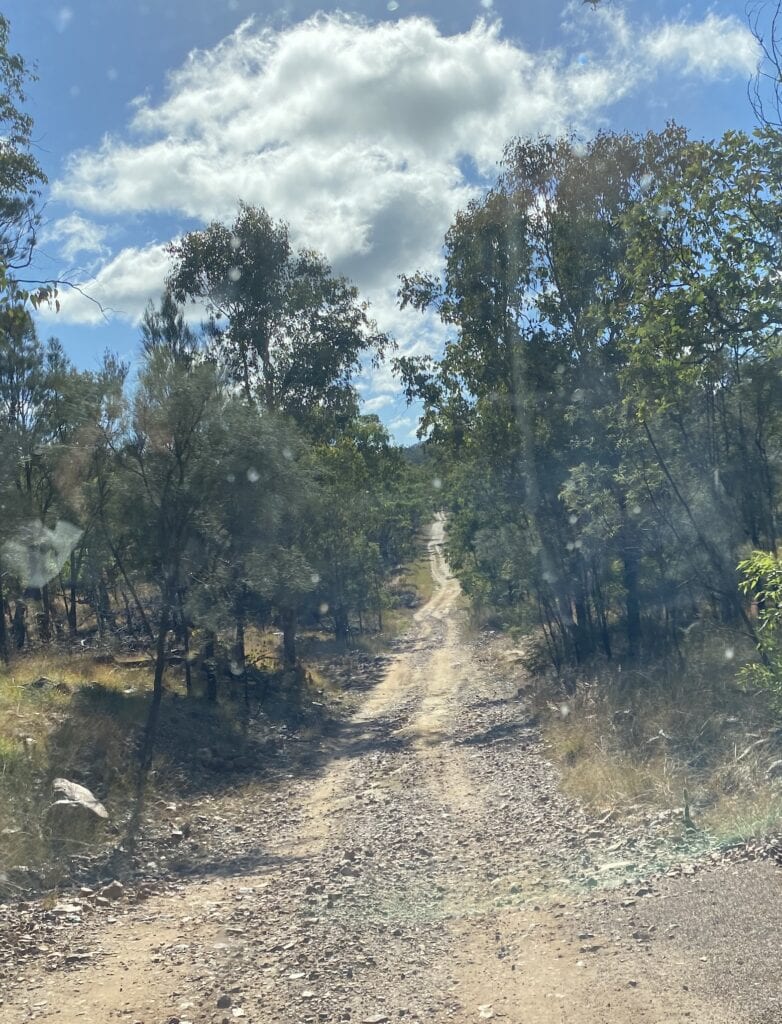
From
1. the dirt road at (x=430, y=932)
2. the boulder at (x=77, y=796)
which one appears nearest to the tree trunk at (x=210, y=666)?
the dirt road at (x=430, y=932)

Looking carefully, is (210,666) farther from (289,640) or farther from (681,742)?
(681,742)

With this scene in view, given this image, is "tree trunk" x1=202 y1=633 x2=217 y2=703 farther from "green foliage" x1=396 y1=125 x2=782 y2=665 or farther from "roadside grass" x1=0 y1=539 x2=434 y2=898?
"green foliage" x1=396 y1=125 x2=782 y2=665

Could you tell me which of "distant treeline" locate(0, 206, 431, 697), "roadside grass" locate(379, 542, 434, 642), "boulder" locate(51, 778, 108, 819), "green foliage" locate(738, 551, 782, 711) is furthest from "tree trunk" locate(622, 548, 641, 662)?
"roadside grass" locate(379, 542, 434, 642)

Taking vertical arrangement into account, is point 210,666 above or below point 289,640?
above

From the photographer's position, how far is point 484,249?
67.8ft

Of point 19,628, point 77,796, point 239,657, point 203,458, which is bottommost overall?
point 77,796

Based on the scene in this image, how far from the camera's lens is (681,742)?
11.8m

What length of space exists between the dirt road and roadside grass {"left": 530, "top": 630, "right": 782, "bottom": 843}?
0.76 metres

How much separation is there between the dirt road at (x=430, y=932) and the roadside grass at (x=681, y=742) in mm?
756

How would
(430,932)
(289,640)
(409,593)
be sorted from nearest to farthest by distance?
(430,932) → (289,640) → (409,593)

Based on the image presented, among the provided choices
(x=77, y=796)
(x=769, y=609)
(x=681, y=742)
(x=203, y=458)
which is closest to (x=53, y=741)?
(x=77, y=796)

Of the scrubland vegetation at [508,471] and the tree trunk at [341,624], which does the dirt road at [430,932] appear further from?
the tree trunk at [341,624]

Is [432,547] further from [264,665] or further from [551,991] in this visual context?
[551,991]

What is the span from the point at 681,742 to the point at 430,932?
20.3ft
